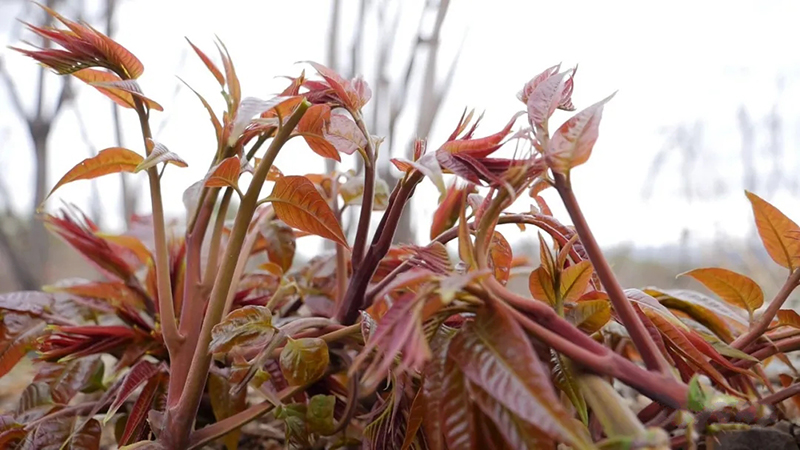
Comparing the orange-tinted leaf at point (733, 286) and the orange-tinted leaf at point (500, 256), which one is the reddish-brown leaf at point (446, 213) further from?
the orange-tinted leaf at point (733, 286)

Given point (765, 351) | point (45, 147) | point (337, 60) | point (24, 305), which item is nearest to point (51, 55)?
point (24, 305)

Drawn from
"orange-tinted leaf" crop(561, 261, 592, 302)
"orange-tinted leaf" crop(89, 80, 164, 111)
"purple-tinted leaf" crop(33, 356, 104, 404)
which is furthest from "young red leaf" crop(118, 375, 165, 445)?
"orange-tinted leaf" crop(561, 261, 592, 302)

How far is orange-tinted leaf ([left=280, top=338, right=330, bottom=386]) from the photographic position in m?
0.35

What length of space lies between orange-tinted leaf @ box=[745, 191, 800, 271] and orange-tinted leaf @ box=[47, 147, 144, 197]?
1.63 feet

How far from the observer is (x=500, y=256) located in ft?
1.37

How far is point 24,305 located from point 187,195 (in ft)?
1.09

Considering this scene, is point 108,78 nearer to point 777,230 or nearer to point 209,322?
point 209,322

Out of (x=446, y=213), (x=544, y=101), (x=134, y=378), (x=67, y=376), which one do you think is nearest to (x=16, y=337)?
(x=67, y=376)

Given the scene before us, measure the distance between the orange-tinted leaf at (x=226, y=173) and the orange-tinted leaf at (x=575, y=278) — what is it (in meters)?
0.23

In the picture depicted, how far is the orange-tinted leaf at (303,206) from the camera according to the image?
1.23ft

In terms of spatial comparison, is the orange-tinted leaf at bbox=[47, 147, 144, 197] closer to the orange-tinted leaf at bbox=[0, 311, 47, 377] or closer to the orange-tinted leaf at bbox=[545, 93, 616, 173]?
the orange-tinted leaf at bbox=[0, 311, 47, 377]

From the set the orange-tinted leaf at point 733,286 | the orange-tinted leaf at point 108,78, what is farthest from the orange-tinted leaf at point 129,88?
the orange-tinted leaf at point 733,286

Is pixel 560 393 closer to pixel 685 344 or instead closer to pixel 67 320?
pixel 685 344

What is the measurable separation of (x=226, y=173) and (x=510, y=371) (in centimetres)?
23
